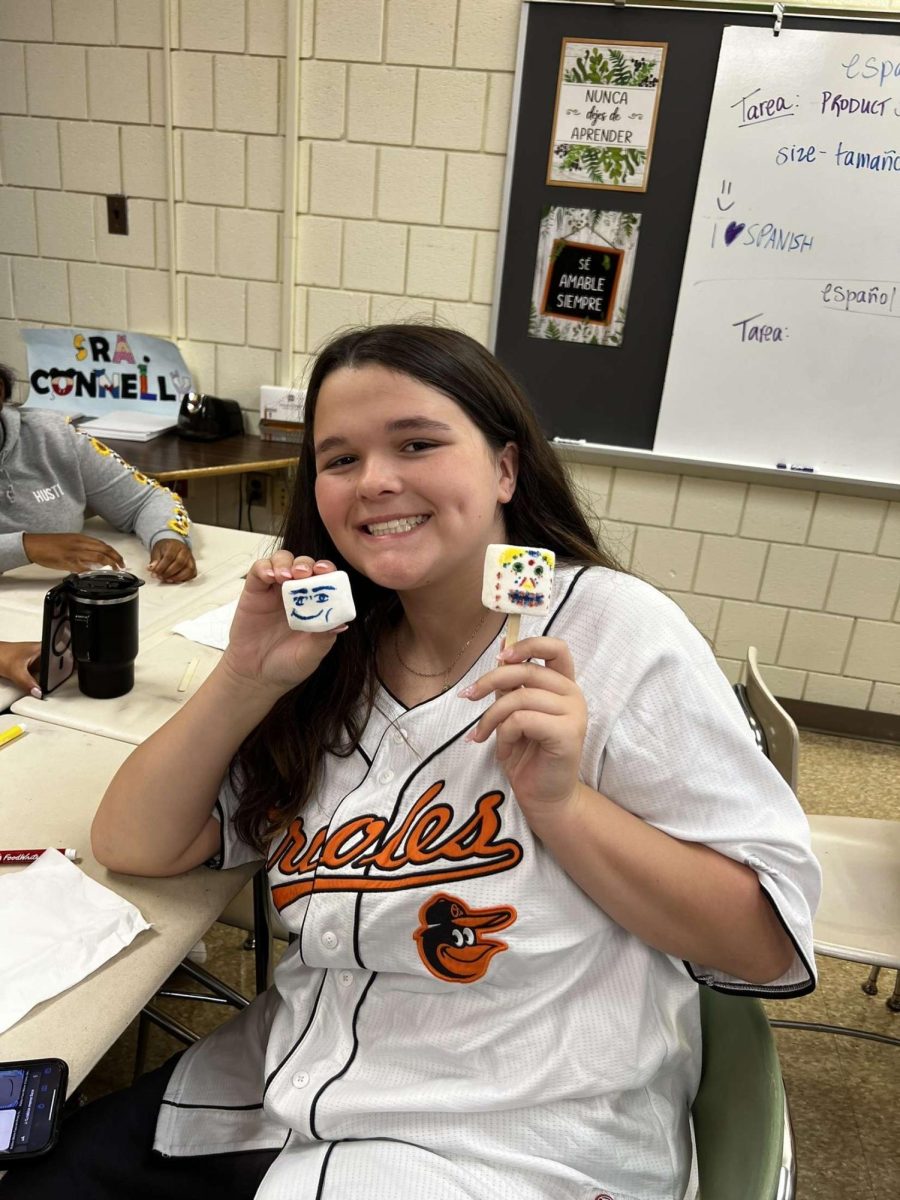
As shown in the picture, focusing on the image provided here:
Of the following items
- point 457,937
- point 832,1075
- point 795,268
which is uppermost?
point 795,268

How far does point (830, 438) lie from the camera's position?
9.68 feet

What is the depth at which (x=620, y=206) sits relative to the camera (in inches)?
113

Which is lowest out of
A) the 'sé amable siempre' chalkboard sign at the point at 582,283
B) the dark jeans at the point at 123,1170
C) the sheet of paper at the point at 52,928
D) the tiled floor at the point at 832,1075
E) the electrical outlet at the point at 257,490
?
the tiled floor at the point at 832,1075

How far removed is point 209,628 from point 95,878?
0.76 metres

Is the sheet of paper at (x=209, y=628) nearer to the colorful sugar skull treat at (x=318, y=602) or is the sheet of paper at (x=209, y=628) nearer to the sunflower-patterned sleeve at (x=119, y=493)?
the sunflower-patterned sleeve at (x=119, y=493)

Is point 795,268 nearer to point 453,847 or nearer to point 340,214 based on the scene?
point 340,214

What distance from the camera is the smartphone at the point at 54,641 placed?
1406 millimetres

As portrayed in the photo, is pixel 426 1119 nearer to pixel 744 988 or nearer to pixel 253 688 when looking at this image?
pixel 744 988

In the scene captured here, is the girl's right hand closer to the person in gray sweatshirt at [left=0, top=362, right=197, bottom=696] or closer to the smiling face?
the smiling face

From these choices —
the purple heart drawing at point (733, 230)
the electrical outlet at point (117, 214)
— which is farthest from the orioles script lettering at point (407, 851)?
the electrical outlet at point (117, 214)

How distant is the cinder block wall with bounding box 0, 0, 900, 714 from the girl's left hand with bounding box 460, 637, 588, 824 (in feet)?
7.93

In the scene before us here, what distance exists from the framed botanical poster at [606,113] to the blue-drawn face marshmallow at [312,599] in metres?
2.44

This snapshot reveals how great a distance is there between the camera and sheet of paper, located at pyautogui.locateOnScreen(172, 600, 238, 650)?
170 centimetres

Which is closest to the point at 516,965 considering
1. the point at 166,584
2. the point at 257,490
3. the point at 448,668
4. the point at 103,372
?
the point at 448,668
